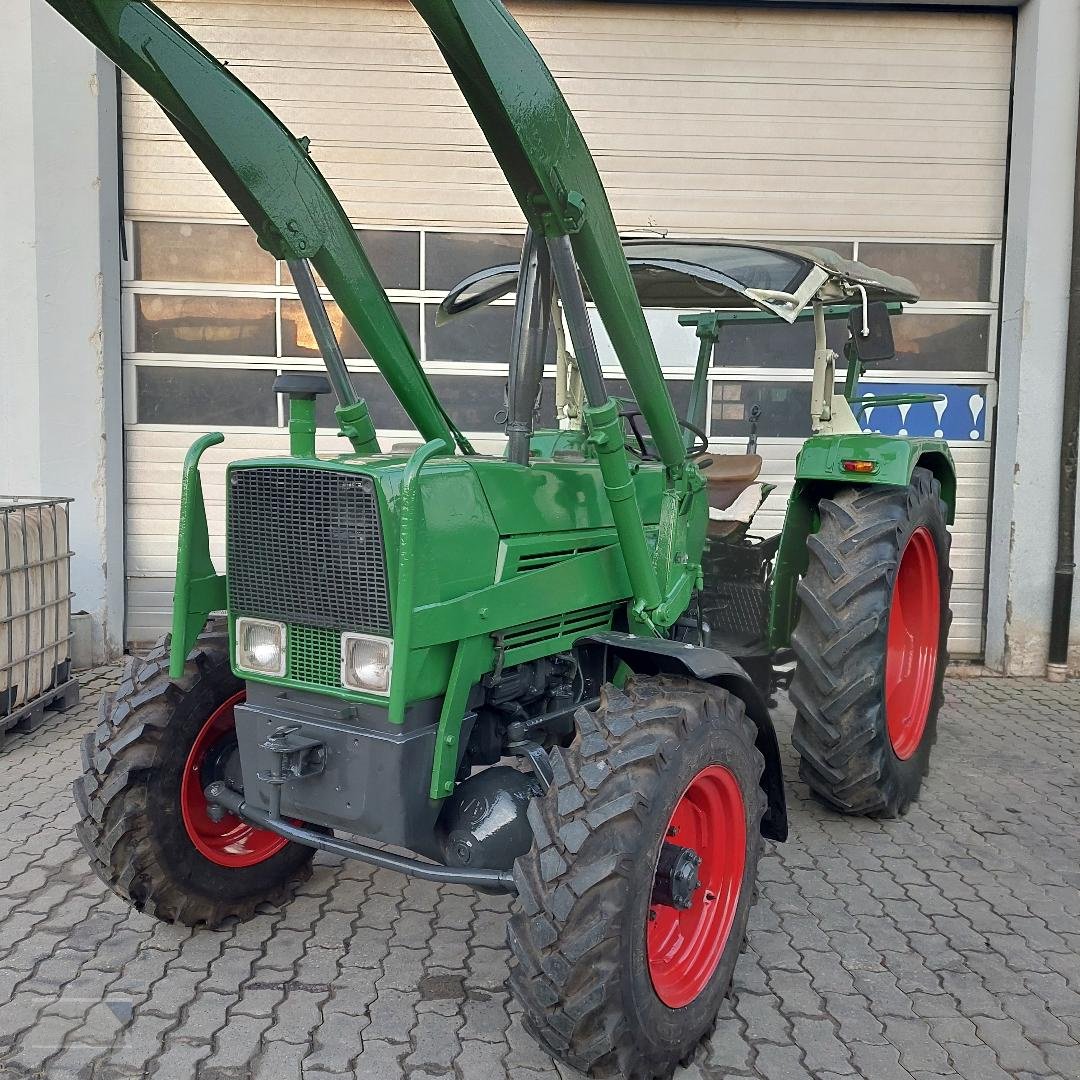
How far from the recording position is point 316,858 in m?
3.67

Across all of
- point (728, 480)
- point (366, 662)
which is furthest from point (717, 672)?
point (728, 480)

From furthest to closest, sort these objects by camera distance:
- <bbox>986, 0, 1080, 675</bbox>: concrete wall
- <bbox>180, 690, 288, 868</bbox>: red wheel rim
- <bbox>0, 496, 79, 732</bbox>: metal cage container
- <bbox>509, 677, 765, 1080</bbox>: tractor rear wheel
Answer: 1. <bbox>986, 0, 1080, 675</bbox>: concrete wall
2. <bbox>0, 496, 79, 732</bbox>: metal cage container
3. <bbox>180, 690, 288, 868</bbox>: red wheel rim
4. <bbox>509, 677, 765, 1080</bbox>: tractor rear wheel

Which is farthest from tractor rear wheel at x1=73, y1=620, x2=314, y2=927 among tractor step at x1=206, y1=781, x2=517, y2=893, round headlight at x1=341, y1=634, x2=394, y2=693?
Answer: round headlight at x1=341, y1=634, x2=394, y2=693

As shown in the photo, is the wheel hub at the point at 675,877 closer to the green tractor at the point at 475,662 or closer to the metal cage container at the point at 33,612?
the green tractor at the point at 475,662

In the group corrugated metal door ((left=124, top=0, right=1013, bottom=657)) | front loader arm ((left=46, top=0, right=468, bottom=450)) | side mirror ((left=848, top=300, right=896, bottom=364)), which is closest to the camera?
front loader arm ((left=46, top=0, right=468, bottom=450))

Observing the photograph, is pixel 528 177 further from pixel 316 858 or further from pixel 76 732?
pixel 76 732

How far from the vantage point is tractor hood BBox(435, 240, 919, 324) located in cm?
314

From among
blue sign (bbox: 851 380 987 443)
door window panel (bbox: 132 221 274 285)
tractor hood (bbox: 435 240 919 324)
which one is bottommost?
blue sign (bbox: 851 380 987 443)

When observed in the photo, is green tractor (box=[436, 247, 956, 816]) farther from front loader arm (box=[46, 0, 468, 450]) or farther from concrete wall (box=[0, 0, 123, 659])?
concrete wall (box=[0, 0, 123, 659])

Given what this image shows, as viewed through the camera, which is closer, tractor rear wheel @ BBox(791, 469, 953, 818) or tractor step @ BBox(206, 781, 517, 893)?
tractor step @ BBox(206, 781, 517, 893)

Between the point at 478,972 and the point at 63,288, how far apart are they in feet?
16.5

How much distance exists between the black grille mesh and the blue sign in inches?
197

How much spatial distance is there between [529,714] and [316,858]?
1227 mm

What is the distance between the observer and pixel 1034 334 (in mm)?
6246
